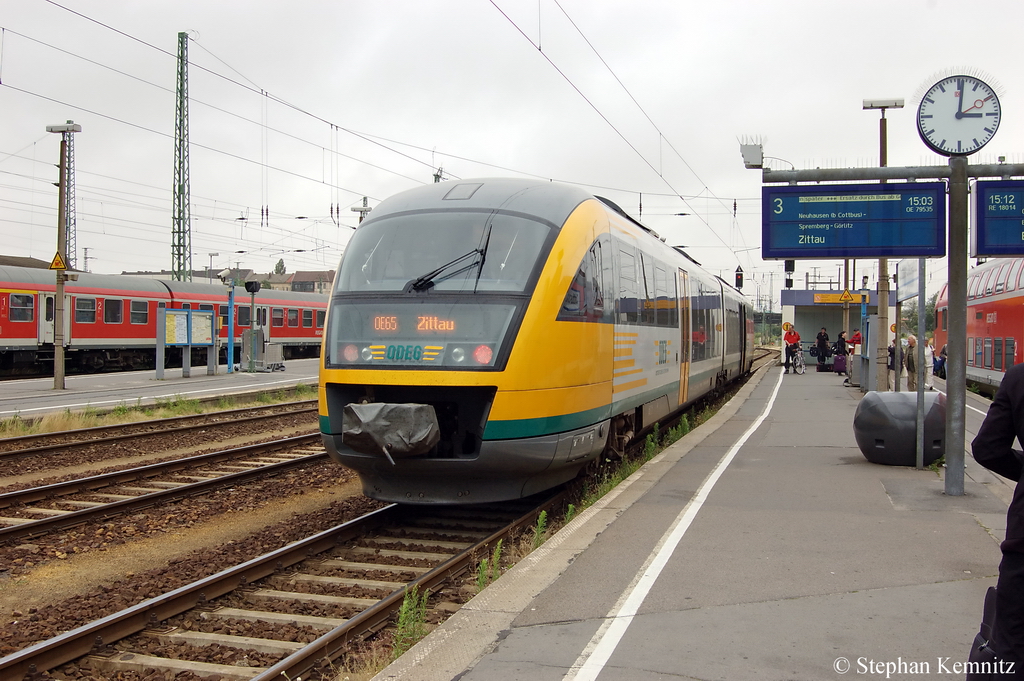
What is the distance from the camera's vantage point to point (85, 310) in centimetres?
2706

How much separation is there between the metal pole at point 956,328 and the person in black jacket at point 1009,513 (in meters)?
5.33

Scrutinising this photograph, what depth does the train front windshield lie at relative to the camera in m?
7.00

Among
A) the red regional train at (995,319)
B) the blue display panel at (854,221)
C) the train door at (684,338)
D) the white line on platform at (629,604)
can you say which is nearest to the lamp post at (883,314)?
the red regional train at (995,319)

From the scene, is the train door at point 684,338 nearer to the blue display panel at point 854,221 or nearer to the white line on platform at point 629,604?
the blue display panel at point 854,221

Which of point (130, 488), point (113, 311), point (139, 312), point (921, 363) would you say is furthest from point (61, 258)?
point (921, 363)

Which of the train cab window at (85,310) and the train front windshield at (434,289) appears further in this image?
the train cab window at (85,310)

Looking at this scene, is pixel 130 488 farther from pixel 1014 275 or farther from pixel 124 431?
pixel 1014 275

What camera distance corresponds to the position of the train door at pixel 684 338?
1316cm

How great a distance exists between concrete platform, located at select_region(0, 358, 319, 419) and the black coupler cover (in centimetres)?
1070

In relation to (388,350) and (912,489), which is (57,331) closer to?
(388,350)

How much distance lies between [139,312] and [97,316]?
1.78 metres

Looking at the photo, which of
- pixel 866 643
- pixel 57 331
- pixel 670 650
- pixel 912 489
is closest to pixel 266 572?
pixel 670 650

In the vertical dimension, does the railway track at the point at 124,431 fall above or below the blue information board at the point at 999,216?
below

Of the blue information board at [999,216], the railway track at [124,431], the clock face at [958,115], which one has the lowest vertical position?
the railway track at [124,431]
